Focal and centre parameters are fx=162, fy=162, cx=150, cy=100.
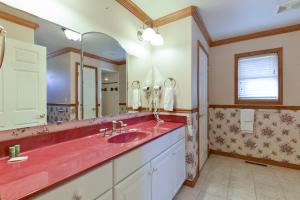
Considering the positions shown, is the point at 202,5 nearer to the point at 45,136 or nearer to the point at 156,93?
the point at 156,93

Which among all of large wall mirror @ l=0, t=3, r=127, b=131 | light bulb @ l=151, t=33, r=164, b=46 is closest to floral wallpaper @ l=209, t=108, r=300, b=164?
light bulb @ l=151, t=33, r=164, b=46

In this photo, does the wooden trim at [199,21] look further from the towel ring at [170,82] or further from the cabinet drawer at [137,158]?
the cabinet drawer at [137,158]

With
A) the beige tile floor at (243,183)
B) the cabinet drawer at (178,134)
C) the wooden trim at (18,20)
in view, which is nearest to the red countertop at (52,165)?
the cabinet drawer at (178,134)

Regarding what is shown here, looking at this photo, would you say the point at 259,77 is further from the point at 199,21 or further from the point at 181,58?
the point at 181,58

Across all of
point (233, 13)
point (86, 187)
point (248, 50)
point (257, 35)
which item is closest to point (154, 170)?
point (86, 187)

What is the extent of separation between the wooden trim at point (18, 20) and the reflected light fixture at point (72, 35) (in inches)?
8.8

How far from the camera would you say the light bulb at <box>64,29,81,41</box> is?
134 centimetres

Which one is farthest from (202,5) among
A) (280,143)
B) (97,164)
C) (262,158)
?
(262,158)

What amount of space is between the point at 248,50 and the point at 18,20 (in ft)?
10.5

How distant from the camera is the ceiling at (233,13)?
196 centimetres

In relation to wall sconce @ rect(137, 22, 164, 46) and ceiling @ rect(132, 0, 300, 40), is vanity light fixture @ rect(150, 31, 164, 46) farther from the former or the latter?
ceiling @ rect(132, 0, 300, 40)

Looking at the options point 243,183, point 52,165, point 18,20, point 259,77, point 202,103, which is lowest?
point 243,183

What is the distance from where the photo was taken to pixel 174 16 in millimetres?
2154

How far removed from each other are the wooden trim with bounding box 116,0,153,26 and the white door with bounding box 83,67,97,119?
90 cm
